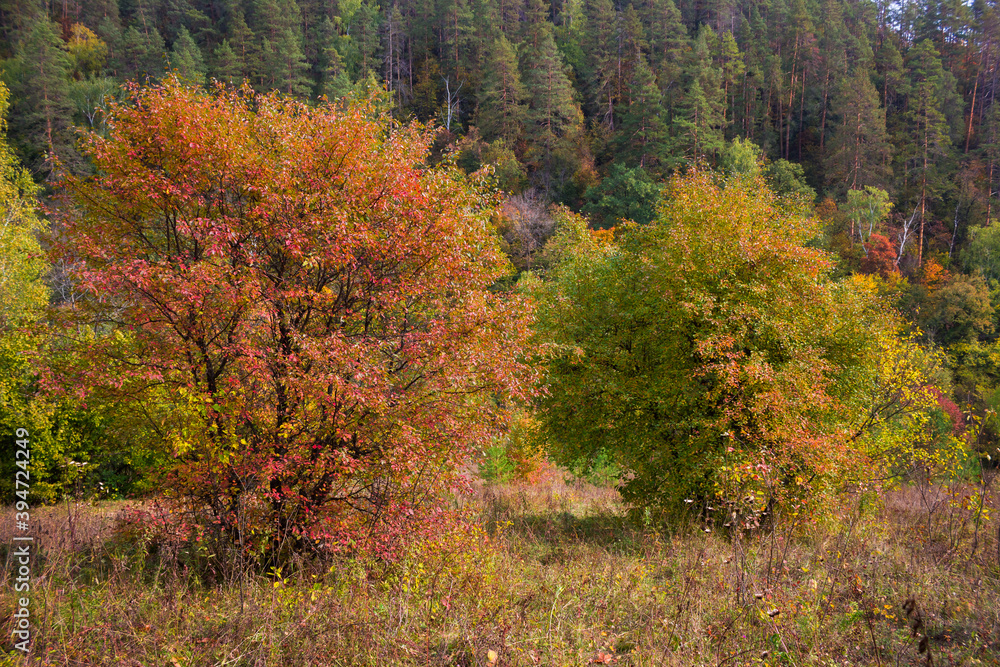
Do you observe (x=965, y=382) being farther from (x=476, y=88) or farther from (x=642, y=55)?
(x=476, y=88)

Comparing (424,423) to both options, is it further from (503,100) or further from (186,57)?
(186,57)

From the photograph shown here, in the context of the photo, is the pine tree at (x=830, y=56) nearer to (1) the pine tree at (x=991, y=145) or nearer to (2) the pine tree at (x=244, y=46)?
(1) the pine tree at (x=991, y=145)

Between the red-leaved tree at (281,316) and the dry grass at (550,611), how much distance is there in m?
0.99

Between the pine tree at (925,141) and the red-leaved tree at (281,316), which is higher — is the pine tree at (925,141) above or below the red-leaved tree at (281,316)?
above

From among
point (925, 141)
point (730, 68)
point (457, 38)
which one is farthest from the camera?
point (457, 38)

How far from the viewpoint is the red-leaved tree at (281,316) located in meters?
6.36

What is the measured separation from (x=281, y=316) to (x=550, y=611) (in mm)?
4618

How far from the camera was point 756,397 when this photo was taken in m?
9.34

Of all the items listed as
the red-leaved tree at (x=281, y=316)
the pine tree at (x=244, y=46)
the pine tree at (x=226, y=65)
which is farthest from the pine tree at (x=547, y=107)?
the red-leaved tree at (x=281, y=316)

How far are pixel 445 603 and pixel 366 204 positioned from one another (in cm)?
487

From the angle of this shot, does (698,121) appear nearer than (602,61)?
Yes

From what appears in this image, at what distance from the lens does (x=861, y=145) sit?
49.8m

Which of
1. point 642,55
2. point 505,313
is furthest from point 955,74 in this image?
point 505,313

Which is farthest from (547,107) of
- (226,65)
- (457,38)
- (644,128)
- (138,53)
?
(138,53)
